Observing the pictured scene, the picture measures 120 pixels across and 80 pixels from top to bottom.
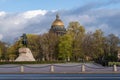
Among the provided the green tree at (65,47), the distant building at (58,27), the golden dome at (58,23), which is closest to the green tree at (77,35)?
the green tree at (65,47)

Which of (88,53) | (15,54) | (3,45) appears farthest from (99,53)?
(3,45)

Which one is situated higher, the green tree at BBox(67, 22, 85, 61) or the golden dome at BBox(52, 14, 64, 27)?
the golden dome at BBox(52, 14, 64, 27)

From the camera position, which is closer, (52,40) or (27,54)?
(27,54)

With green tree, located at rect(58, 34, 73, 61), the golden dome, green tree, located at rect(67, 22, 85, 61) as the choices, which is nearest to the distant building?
the golden dome

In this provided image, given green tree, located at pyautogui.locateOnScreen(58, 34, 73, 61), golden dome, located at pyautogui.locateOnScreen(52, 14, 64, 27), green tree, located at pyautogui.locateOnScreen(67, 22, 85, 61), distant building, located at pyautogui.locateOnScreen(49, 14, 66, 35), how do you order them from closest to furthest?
green tree, located at pyautogui.locateOnScreen(58, 34, 73, 61) < green tree, located at pyautogui.locateOnScreen(67, 22, 85, 61) < distant building, located at pyautogui.locateOnScreen(49, 14, 66, 35) < golden dome, located at pyautogui.locateOnScreen(52, 14, 64, 27)

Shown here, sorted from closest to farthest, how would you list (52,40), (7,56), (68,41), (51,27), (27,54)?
(27,54), (68,41), (52,40), (7,56), (51,27)

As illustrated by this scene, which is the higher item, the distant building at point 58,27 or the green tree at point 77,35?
the distant building at point 58,27

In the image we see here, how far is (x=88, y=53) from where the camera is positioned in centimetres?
9044

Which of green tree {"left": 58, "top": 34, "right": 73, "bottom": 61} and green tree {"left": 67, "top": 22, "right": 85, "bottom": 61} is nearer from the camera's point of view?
green tree {"left": 58, "top": 34, "right": 73, "bottom": 61}

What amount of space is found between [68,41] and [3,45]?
32.3 meters

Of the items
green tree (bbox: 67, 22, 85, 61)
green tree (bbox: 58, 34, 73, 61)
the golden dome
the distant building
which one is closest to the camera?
green tree (bbox: 58, 34, 73, 61)

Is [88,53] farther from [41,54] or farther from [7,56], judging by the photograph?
[7,56]

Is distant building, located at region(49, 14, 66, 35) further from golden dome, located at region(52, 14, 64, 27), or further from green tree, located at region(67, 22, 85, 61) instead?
green tree, located at region(67, 22, 85, 61)

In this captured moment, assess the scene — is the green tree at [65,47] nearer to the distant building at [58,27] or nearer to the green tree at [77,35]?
the green tree at [77,35]
